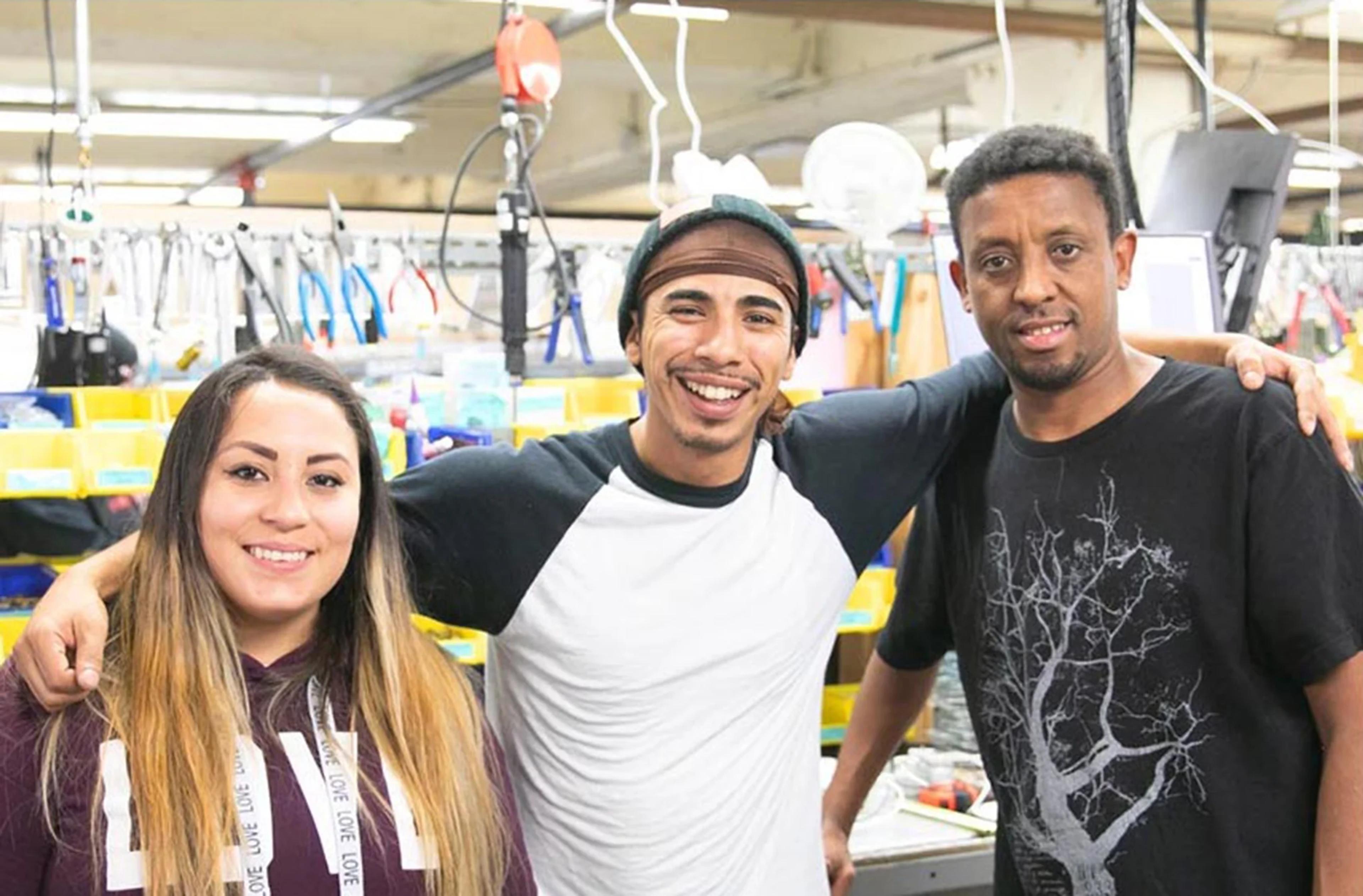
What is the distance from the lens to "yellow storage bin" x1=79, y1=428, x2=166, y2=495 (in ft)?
7.79

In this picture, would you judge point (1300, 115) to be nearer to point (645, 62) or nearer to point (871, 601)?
point (645, 62)

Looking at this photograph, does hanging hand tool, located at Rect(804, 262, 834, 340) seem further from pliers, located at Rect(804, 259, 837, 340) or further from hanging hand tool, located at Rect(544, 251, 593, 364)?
hanging hand tool, located at Rect(544, 251, 593, 364)

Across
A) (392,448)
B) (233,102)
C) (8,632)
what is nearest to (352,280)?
(392,448)

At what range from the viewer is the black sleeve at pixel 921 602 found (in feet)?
6.67

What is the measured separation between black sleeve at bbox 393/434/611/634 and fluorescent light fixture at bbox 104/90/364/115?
6.85 m

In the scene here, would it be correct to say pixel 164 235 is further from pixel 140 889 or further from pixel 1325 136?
pixel 1325 136

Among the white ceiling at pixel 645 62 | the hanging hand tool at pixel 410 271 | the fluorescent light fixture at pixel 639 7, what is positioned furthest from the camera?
the white ceiling at pixel 645 62

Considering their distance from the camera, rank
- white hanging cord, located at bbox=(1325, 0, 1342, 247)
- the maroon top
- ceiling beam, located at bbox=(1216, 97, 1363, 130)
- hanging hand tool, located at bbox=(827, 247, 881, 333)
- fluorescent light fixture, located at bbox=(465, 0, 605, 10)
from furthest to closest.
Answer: ceiling beam, located at bbox=(1216, 97, 1363, 130) < fluorescent light fixture, located at bbox=(465, 0, 605, 10) < white hanging cord, located at bbox=(1325, 0, 1342, 247) < hanging hand tool, located at bbox=(827, 247, 881, 333) < the maroon top

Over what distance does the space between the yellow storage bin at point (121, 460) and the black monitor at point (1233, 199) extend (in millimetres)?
1714

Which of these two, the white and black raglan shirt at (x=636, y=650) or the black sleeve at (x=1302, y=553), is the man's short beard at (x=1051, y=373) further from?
the white and black raglan shirt at (x=636, y=650)

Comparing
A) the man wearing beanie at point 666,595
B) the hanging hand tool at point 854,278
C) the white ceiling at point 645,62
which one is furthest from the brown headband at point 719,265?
the white ceiling at point 645,62

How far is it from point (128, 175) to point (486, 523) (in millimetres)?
10816

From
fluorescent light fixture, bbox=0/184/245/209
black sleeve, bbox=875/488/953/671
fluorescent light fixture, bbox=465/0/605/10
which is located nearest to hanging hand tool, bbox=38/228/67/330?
black sleeve, bbox=875/488/953/671

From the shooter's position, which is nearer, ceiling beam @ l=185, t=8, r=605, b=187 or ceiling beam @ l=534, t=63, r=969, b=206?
ceiling beam @ l=185, t=8, r=605, b=187
